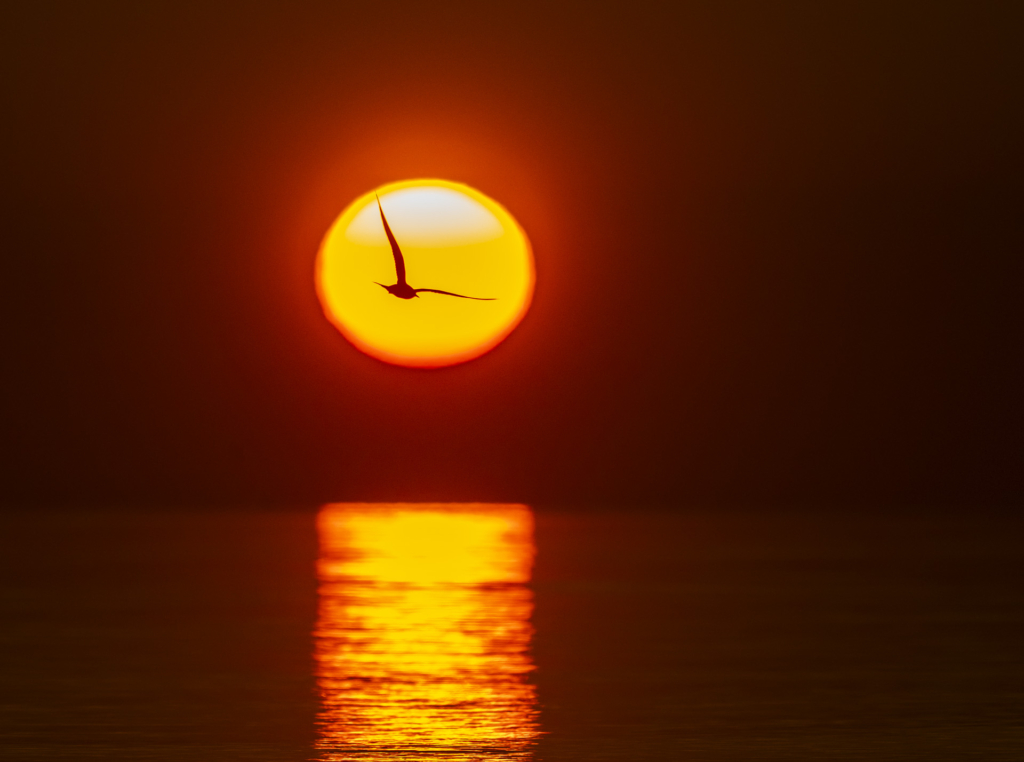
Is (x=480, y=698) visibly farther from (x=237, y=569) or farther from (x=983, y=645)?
(x=237, y=569)

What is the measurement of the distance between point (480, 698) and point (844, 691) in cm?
166

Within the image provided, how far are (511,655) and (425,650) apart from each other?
471 mm

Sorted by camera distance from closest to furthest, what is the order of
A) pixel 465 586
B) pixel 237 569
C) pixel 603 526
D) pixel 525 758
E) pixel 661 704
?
pixel 525 758, pixel 661 704, pixel 465 586, pixel 237 569, pixel 603 526

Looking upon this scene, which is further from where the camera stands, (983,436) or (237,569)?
(983,436)

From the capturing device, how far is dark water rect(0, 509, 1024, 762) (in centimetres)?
668

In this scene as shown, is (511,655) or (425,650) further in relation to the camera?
(425,650)

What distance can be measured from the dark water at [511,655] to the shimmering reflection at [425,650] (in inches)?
0.9

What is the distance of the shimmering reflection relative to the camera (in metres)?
6.67

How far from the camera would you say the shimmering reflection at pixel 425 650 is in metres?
6.67

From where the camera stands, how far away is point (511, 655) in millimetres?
9164

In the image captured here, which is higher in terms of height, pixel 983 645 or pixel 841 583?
pixel 841 583

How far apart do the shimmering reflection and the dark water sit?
0.02 metres

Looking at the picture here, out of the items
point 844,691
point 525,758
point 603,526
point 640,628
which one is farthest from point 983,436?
point 525,758

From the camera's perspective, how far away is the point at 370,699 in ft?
25.0
